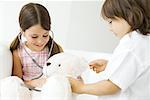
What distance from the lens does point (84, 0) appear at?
1.81 metres

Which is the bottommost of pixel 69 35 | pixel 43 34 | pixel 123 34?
pixel 69 35

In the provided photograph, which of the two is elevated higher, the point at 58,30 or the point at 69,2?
the point at 69,2

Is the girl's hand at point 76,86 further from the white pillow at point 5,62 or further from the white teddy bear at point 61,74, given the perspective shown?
the white pillow at point 5,62

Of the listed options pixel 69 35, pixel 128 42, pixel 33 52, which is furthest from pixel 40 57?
pixel 128 42

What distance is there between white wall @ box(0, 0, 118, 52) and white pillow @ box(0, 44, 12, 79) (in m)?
0.53

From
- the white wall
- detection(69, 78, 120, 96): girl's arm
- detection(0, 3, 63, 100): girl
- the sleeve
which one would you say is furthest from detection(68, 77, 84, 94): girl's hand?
the white wall

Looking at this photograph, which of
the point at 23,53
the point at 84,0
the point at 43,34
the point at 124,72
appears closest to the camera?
the point at 124,72

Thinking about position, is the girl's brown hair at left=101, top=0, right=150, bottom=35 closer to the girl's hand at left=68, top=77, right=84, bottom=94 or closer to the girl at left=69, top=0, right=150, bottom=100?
the girl at left=69, top=0, right=150, bottom=100

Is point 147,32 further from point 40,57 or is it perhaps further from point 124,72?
point 40,57

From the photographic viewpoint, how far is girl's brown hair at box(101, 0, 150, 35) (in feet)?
2.94

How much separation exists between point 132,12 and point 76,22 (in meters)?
0.96

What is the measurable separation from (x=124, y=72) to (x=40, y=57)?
60 centimetres

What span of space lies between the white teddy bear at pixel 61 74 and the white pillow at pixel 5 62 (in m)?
0.22

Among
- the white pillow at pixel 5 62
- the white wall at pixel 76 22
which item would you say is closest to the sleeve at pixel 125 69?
the white pillow at pixel 5 62
